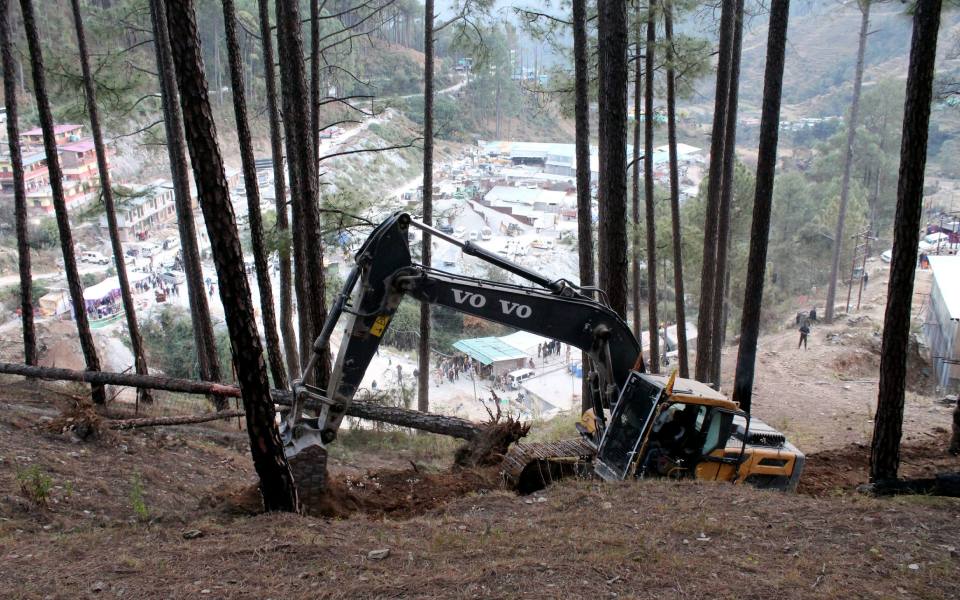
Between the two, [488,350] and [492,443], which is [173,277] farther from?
[492,443]

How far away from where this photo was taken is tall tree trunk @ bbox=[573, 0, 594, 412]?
38.3 ft

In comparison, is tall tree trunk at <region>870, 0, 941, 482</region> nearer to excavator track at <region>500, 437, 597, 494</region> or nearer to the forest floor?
the forest floor

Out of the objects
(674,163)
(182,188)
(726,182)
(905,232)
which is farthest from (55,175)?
(726,182)

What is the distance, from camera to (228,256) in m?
6.13

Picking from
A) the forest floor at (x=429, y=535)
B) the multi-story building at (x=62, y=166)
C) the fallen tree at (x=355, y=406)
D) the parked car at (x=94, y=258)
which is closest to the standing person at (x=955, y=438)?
the forest floor at (x=429, y=535)

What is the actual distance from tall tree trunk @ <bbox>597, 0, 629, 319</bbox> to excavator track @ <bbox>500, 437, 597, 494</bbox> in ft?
6.73

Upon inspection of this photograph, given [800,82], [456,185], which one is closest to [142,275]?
[456,185]

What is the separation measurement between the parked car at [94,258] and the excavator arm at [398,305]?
37.3 meters

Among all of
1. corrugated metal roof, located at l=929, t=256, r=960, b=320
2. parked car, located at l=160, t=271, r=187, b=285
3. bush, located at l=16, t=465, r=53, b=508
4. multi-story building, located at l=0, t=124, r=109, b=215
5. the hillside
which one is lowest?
parked car, located at l=160, t=271, r=187, b=285

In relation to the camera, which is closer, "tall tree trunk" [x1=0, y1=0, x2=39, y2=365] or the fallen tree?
the fallen tree

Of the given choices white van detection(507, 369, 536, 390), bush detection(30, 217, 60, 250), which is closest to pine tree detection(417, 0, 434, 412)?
white van detection(507, 369, 536, 390)

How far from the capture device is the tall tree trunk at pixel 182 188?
1315 centimetres

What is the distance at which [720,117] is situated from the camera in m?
14.2

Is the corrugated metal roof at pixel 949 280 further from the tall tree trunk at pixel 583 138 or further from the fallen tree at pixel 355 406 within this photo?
the fallen tree at pixel 355 406
